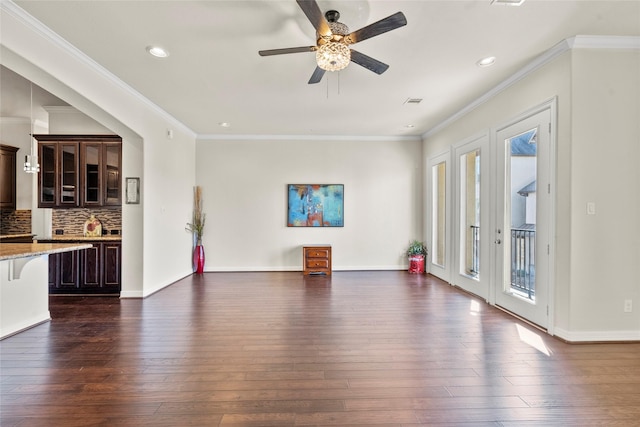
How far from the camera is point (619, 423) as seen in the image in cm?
186

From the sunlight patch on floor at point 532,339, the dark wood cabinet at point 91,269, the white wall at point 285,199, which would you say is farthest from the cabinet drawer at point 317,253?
the sunlight patch on floor at point 532,339

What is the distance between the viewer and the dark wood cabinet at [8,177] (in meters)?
5.32

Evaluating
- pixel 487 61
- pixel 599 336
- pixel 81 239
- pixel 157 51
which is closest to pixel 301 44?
pixel 157 51

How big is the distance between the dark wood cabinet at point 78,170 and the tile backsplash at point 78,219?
1.27ft

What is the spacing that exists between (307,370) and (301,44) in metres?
3.03

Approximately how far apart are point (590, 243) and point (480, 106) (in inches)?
97.0

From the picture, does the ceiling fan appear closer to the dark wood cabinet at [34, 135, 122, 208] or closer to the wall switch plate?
the wall switch plate

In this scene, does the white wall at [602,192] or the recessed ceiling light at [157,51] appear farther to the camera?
the recessed ceiling light at [157,51]

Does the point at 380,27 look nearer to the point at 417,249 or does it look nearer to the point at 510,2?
the point at 510,2

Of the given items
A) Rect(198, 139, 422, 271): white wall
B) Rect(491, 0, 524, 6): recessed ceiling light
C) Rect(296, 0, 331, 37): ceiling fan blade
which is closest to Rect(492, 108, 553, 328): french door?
Rect(491, 0, 524, 6): recessed ceiling light

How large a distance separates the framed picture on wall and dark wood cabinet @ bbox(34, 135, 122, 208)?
10.6 feet

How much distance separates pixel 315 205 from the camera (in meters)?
6.83

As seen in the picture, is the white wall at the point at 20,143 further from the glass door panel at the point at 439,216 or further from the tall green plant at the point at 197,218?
the glass door panel at the point at 439,216

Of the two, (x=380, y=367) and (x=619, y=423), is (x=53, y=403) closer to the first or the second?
(x=380, y=367)
